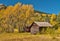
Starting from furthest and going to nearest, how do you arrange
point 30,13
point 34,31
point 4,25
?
point 30,13
point 4,25
point 34,31

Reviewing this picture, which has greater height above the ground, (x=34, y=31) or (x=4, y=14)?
(x=4, y=14)

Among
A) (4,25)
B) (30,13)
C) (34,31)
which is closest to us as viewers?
(34,31)

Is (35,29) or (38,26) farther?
(35,29)

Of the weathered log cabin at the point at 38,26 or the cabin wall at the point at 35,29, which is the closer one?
the weathered log cabin at the point at 38,26

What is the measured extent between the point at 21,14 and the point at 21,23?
11.9 ft

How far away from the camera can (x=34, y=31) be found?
2203 inches

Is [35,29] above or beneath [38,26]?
beneath

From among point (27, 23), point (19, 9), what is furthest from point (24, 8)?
point (27, 23)

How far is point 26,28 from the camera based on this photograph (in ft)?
228

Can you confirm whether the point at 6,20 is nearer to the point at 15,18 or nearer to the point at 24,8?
the point at 15,18

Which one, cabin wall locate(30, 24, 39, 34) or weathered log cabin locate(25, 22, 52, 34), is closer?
weathered log cabin locate(25, 22, 52, 34)

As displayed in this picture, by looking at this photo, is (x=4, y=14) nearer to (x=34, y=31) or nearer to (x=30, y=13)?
(x=30, y=13)

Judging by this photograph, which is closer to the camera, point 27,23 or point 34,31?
point 34,31

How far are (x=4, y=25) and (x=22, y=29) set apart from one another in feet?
22.6
